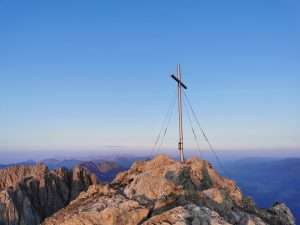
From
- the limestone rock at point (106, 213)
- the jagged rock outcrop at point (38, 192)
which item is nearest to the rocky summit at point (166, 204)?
the limestone rock at point (106, 213)

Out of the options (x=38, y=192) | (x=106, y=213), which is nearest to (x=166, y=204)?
(x=106, y=213)

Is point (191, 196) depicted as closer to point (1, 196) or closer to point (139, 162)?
point (139, 162)

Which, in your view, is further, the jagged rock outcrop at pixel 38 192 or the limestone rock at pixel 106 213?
the jagged rock outcrop at pixel 38 192

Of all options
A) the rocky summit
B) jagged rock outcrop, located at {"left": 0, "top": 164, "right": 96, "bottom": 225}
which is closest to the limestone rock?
the rocky summit

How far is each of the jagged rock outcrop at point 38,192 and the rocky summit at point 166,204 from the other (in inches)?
1611

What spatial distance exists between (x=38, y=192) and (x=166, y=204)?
55.3 m

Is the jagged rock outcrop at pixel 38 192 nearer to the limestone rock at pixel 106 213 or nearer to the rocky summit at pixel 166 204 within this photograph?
the rocky summit at pixel 166 204

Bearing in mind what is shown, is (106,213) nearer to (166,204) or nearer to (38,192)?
(166,204)

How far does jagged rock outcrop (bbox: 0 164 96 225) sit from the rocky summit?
134 feet

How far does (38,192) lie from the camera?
231 feet

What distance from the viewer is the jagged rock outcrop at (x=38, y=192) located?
206 ft

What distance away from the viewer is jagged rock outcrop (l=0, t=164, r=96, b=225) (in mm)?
62750

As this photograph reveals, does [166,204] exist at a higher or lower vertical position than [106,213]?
higher

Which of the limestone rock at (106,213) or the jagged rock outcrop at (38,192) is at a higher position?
the limestone rock at (106,213)
